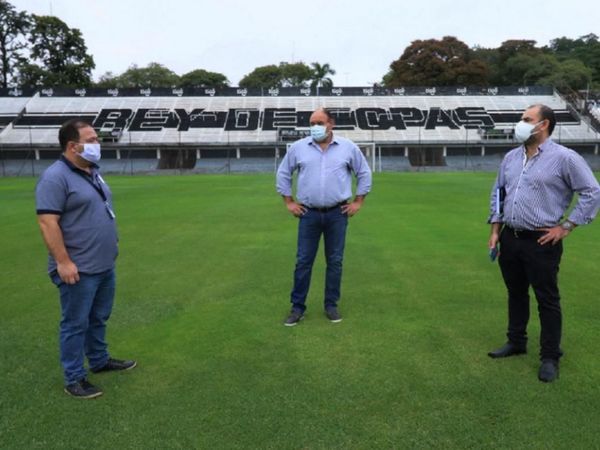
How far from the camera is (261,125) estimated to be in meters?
48.5

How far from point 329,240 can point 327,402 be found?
77.8 inches

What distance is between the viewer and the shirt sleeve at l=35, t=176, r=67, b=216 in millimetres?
3430

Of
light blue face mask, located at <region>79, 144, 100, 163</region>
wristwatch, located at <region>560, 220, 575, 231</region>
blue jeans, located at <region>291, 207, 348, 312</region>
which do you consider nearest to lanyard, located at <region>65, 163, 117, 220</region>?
light blue face mask, located at <region>79, 144, 100, 163</region>

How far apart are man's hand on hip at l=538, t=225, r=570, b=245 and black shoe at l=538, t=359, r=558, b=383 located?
890mm

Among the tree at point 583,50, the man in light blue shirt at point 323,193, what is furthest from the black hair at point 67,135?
the tree at point 583,50

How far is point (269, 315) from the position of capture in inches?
213

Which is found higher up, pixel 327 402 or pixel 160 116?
pixel 160 116

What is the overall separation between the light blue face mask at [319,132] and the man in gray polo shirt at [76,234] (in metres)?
2.01

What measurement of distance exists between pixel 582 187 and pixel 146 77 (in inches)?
3079

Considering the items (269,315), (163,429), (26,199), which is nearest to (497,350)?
(269,315)

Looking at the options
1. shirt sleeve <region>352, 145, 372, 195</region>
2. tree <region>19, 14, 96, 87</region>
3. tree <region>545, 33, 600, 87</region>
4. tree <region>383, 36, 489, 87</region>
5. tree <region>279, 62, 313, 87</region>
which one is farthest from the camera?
tree <region>279, 62, 313, 87</region>

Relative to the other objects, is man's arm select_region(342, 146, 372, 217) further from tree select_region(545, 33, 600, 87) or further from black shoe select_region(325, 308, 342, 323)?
tree select_region(545, 33, 600, 87)

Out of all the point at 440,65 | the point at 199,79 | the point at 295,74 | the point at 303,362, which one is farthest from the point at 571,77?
the point at 303,362

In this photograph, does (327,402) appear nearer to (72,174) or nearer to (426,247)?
(72,174)
